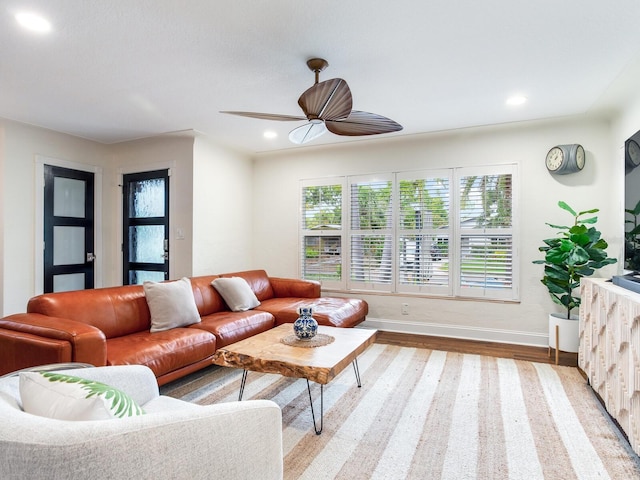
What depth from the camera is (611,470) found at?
6.02ft

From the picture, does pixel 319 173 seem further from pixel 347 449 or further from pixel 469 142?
pixel 347 449

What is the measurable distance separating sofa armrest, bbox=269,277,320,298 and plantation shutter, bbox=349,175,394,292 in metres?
0.60

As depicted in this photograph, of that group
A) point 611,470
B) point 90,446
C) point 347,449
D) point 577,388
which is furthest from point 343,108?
point 577,388

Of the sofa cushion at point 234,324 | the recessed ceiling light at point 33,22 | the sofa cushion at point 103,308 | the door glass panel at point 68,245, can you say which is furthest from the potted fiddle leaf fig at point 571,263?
the door glass panel at point 68,245

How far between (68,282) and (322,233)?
10.7ft

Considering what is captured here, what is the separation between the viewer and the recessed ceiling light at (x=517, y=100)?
3254mm

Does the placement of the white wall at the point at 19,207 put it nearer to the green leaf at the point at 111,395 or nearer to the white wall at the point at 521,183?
the white wall at the point at 521,183

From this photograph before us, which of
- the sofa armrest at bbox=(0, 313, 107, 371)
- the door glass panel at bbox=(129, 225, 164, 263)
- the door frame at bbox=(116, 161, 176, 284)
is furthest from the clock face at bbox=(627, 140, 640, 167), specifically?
the door glass panel at bbox=(129, 225, 164, 263)

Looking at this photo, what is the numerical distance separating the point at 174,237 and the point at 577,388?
4.38m

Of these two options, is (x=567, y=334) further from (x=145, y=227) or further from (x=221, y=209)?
(x=145, y=227)

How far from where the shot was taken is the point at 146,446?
32.4 inches

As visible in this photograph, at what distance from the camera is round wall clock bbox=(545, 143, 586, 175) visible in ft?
12.2

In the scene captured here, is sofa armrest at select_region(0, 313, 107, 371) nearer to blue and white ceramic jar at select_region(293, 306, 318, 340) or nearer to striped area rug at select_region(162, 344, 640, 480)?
striped area rug at select_region(162, 344, 640, 480)

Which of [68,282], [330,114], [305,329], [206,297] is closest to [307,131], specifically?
[330,114]
